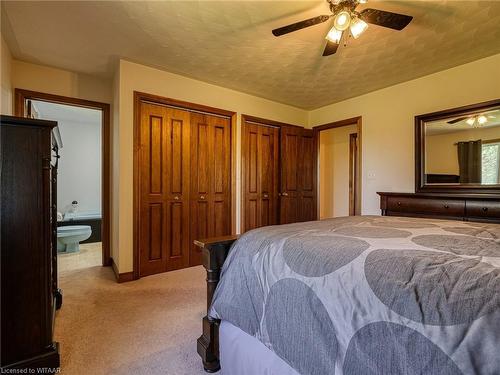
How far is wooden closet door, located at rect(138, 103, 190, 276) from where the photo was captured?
3.00m

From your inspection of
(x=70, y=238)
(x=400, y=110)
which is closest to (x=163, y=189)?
(x=70, y=238)

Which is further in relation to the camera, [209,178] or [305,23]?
[209,178]

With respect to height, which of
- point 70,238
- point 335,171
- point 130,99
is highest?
point 130,99

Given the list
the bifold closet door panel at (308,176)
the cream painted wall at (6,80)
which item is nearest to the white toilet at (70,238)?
the cream painted wall at (6,80)

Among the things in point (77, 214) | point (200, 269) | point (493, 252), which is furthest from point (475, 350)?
point (77, 214)

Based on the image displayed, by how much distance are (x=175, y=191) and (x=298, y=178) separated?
82.9 inches

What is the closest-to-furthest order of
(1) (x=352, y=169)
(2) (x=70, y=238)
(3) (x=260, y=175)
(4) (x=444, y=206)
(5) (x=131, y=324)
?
(5) (x=131, y=324)
(4) (x=444, y=206)
(3) (x=260, y=175)
(2) (x=70, y=238)
(1) (x=352, y=169)

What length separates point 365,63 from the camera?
116 inches

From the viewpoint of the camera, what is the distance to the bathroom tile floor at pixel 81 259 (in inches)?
135

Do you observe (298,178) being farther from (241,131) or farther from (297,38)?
(297,38)

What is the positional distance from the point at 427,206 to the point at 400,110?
135 centimetres

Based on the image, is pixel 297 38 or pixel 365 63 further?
pixel 365 63

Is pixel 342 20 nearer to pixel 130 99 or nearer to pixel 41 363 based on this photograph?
pixel 130 99

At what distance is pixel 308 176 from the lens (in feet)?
14.8
